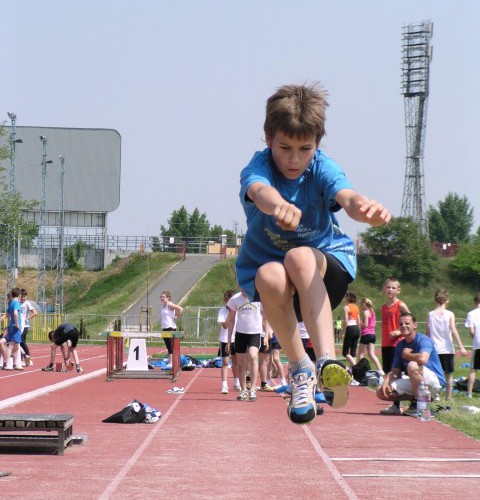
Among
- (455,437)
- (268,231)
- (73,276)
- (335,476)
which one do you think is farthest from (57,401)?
(73,276)

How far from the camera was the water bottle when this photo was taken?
12023 mm

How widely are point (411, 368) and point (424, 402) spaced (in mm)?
457

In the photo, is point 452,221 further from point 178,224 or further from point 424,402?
point 424,402

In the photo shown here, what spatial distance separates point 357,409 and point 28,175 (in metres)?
57.6

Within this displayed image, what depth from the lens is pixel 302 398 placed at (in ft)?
15.3

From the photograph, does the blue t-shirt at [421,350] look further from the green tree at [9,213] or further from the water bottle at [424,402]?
the green tree at [9,213]

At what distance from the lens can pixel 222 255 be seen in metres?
65.1

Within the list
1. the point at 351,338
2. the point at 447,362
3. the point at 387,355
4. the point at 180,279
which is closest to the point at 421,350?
the point at 447,362

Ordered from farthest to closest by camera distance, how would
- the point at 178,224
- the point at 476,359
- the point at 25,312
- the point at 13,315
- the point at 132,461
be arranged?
the point at 178,224, the point at 25,312, the point at 13,315, the point at 476,359, the point at 132,461

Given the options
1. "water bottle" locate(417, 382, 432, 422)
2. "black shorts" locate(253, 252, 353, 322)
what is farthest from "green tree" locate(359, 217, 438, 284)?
"black shorts" locate(253, 252, 353, 322)

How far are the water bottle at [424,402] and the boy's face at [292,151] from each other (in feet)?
26.3

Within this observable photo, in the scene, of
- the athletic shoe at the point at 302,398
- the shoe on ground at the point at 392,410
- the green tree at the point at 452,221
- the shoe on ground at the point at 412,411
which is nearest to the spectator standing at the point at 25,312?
the shoe on ground at the point at 392,410

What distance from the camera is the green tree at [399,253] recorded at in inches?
2383

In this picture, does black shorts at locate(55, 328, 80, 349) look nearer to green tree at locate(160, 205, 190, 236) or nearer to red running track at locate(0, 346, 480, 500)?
red running track at locate(0, 346, 480, 500)
